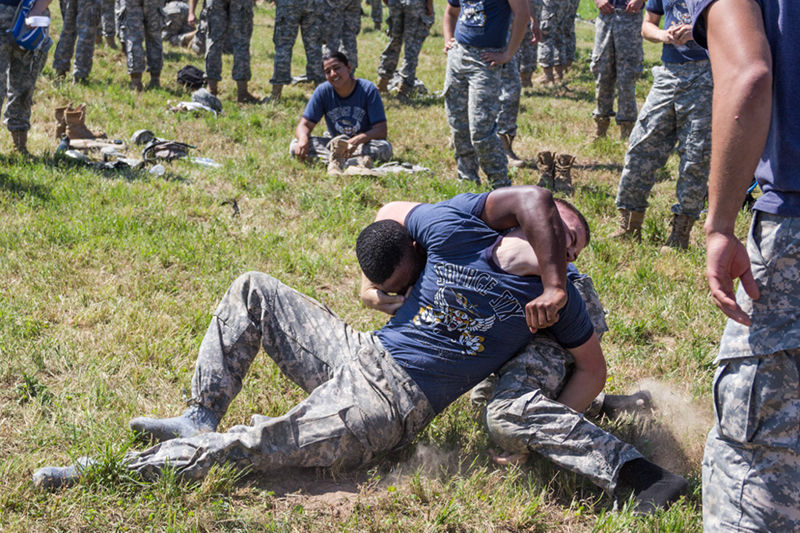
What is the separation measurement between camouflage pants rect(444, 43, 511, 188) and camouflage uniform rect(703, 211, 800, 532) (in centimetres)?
471

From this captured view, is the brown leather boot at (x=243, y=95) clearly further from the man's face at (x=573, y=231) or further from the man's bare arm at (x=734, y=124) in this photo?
the man's bare arm at (x=734, y=124)

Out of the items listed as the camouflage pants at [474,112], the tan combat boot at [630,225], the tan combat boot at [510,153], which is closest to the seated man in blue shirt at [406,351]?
the tan combat boot at [630,225]

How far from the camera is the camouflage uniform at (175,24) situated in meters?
18.1

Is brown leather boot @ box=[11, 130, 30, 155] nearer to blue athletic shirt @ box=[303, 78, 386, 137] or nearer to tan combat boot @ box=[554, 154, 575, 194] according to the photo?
blue athletic shirt @ box=[303, 78, 386, 137]

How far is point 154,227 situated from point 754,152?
15.6 feet

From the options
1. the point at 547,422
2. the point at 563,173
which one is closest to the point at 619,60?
the point at 563,173

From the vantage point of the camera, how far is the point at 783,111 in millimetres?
2158

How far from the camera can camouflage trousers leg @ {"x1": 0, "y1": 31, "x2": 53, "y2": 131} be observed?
285 inches

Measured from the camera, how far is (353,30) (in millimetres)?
12773

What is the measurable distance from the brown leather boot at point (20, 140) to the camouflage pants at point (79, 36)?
13.9 ft

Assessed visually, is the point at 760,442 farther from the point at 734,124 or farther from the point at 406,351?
the point at 406,351

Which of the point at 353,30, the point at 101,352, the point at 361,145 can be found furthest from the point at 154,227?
the point at 353,30

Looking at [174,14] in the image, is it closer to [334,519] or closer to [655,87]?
[655,87]

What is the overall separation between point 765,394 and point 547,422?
104 centimetres
